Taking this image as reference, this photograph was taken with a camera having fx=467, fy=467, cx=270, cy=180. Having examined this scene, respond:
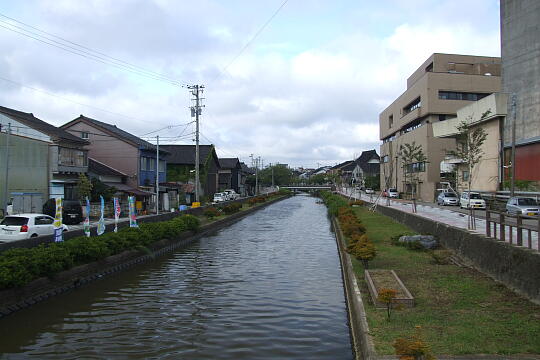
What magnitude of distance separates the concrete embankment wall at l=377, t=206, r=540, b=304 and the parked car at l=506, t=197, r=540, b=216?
1066 cm

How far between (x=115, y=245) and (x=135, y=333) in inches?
323

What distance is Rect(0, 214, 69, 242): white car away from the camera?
19.0m

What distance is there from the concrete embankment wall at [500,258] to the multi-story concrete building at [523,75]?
24.5m

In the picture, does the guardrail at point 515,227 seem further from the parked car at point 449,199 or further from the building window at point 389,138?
the building window at point 389,138

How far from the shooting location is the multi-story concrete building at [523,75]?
126ft

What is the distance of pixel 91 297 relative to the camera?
13.6 metres

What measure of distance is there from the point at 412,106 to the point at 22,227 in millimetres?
65862

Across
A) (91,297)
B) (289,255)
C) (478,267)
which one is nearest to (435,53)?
(289,255)

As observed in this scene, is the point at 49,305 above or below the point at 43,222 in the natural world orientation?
below

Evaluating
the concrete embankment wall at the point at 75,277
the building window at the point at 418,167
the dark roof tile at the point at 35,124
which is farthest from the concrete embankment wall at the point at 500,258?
the building window at the point at 418,167

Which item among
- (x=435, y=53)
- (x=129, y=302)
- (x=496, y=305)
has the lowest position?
(x=129, y=302)

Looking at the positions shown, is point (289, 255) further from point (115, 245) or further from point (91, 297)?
point (91, 297)

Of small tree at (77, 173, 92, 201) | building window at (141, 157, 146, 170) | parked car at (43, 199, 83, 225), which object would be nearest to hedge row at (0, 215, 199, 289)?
parked car at (43, 199, 83, 225)

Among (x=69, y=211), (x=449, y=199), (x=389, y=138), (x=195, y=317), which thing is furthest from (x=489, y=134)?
(x=389, y=138)
